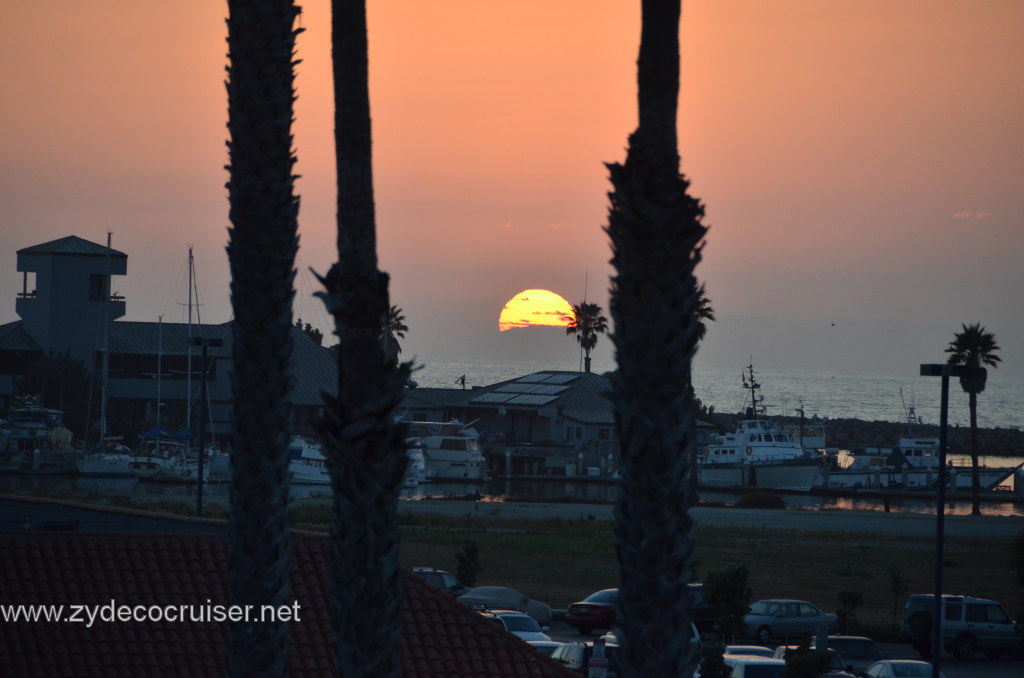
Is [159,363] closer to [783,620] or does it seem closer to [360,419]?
[783,620]

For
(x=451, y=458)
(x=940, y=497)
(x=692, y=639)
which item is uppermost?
(x=940, y=497)

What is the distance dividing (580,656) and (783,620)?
9.57m

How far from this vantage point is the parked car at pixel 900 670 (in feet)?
82.9

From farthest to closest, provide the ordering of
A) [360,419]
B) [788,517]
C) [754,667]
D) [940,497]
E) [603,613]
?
1. [788,517]
2. [603,613]
3. [940,497]
4. [754,667]
5. [360,419]

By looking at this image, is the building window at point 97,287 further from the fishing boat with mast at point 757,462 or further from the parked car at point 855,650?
the parked car at point 855,650

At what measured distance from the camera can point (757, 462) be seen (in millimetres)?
97750

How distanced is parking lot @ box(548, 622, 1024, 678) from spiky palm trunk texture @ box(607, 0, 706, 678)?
23.2 meters

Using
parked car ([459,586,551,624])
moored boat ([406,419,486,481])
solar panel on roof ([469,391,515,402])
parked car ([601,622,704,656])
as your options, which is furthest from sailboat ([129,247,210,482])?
parked car ([601,622,704,656])

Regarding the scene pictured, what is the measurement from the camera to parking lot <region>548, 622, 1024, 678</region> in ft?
95.6

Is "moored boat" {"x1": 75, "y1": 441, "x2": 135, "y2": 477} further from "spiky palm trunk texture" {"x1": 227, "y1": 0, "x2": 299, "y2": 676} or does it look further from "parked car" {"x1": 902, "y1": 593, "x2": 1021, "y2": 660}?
"spiky palm trunk texture" {"x1": 227, "y1": 0, "x2": 299, "y2": 676}

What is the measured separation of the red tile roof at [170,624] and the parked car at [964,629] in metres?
16.2

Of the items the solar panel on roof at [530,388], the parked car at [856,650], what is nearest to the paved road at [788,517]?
the parked car at [856,650]

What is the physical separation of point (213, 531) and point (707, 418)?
130069 mm

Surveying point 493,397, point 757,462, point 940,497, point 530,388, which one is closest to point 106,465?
point 493,397
